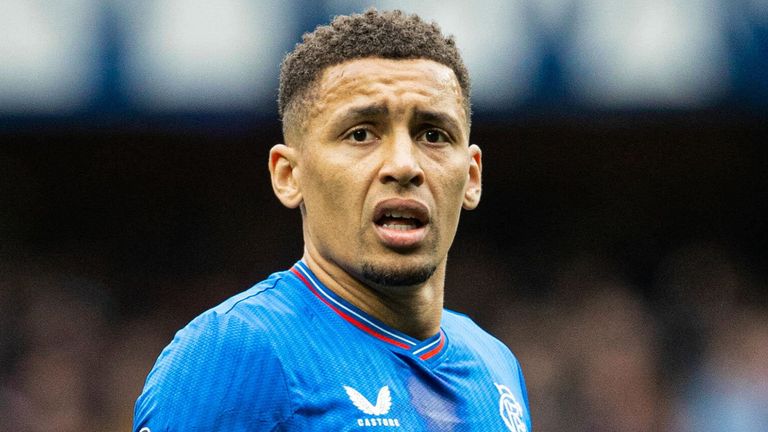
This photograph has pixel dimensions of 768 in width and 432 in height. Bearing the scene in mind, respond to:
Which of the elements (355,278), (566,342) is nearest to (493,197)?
(566,342)

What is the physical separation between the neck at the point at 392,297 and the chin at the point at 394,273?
2.0 inches

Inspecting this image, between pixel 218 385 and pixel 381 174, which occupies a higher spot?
pixel 381 174

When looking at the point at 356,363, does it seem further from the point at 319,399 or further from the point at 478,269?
the point at 478,269

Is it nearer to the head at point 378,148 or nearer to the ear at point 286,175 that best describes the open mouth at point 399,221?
the head at point 378,148

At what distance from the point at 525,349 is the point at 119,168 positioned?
3617 mm

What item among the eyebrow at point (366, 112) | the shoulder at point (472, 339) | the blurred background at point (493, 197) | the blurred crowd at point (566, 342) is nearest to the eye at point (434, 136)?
the eyebrow at point (366, 112)

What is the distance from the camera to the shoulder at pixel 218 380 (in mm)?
2361

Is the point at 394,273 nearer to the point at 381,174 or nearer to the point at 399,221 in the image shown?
the point at 399,221

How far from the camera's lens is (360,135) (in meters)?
2.67

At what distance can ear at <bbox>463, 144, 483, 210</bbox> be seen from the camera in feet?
9.64

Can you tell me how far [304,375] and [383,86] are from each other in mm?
695

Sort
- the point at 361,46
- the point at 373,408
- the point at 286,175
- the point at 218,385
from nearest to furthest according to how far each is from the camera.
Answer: the point at 218,385 < the point at 373,408 < the point at 361,46 < the point at 286,175

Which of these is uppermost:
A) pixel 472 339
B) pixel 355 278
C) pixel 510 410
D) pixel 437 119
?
pixel 437 119

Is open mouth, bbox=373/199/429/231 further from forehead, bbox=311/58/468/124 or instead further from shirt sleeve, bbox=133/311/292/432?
shirt sleeve, bbox=133/311/292/432
